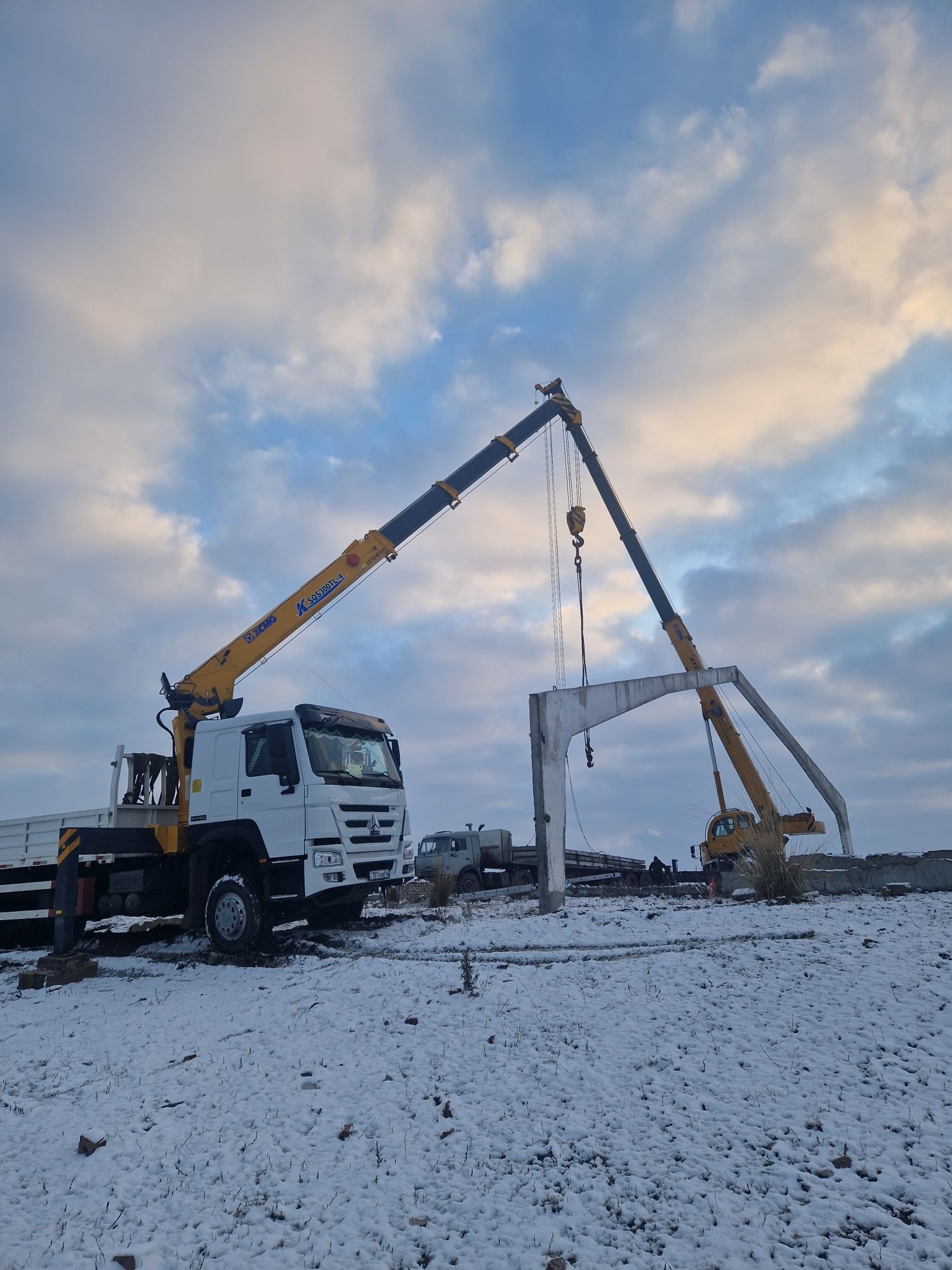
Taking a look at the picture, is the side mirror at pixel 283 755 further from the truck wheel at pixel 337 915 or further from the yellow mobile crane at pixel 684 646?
the yellow mobile crane at pixel 684 646

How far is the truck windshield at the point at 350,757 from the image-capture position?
11.3 meters

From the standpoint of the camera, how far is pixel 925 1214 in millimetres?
3982

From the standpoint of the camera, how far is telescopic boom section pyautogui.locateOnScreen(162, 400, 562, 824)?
1447 centimetres

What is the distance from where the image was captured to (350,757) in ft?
38.9

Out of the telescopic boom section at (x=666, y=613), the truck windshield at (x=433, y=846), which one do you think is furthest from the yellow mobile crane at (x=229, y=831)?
the truck windshield at (x=433, y=846)

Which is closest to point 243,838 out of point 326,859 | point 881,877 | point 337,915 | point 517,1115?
point 326,859

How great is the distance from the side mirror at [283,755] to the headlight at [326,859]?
0.95m

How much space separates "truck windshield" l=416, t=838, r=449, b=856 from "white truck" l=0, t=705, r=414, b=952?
42.8 ft

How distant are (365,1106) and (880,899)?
8.49 m

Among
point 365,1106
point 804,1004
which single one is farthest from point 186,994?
point 804,1004

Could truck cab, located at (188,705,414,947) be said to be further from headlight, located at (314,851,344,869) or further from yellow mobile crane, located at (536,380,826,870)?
yellow mobile crane, located at (536,380,826,870)

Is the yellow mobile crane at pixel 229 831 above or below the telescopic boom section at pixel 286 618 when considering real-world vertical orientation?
below

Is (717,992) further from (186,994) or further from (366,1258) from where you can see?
(186,994)

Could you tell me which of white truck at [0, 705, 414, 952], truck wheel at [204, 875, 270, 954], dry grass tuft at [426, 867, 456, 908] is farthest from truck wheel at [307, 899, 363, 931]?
dry grass tuft at [426, 867, 456, 908]
